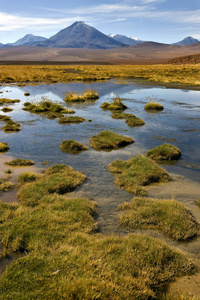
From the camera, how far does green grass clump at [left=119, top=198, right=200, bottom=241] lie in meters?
7.58

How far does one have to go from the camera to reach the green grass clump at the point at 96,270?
4.84 metres

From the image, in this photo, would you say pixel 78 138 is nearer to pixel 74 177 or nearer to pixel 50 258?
pixel 74 177

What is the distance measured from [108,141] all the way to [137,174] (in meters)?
5.34

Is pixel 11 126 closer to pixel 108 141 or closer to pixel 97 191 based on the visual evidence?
pixel 108 141

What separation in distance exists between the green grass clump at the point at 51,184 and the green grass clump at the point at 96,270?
268cm

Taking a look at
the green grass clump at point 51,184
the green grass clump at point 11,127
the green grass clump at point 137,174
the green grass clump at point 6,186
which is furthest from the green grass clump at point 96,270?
the green grass clump at point 11,127

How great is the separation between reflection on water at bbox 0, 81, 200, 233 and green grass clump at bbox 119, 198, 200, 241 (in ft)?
3.26

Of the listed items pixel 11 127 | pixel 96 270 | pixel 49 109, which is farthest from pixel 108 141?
pixel 49 109

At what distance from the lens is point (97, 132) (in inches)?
764

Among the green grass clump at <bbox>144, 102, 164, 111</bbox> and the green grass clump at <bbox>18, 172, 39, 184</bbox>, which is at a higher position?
the green grass clump at <bbox>144, 102, 164, 111</bbox>

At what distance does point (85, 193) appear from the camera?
33.2 feet

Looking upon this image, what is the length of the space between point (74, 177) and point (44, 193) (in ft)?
6.34

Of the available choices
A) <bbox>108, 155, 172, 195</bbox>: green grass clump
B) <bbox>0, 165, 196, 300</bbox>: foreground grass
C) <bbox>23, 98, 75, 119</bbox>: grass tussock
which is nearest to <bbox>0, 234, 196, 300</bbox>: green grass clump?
<bbox>0, 165, 196, 300</bbox>: foreground grass

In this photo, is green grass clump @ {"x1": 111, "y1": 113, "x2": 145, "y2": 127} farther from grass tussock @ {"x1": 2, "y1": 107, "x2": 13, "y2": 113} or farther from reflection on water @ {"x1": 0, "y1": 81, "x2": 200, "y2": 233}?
grass tussock @ {"x1": 2, "y1": 107, "x2": 13, "y2": 113}
